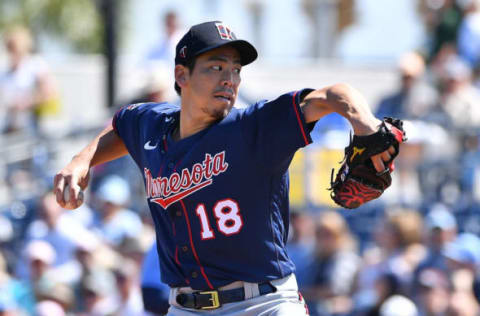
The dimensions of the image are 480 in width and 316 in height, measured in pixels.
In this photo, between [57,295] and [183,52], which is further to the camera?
[57,295]

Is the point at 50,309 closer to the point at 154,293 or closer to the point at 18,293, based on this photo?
the point at 18,293

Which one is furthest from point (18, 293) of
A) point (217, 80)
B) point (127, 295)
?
point (217, 80)

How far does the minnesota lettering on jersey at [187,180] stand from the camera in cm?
419

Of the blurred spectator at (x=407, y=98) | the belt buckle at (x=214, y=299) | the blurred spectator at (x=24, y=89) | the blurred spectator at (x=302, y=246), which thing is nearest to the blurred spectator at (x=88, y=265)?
the blurred spectator at (x=302, y=246)

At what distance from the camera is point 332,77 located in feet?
52.4

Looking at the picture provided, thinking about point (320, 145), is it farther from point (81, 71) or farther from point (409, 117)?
point (81, 71)

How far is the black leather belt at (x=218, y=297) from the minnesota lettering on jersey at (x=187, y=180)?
43 cm

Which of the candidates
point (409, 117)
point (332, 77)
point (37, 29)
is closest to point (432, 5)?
point (332, 77)

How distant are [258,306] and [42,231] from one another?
17.6 feet

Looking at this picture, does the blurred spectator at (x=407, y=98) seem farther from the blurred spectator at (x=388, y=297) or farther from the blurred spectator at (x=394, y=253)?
the blurred spectator at (x=388, y=297)

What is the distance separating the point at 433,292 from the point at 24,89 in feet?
18.6

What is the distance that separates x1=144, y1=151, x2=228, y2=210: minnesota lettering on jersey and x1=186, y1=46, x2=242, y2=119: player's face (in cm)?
22

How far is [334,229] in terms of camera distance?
7.70 meters

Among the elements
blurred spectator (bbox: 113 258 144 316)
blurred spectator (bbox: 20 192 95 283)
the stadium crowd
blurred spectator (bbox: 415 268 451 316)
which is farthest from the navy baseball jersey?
blurred spectator (bbox: 20 192 95 283)
